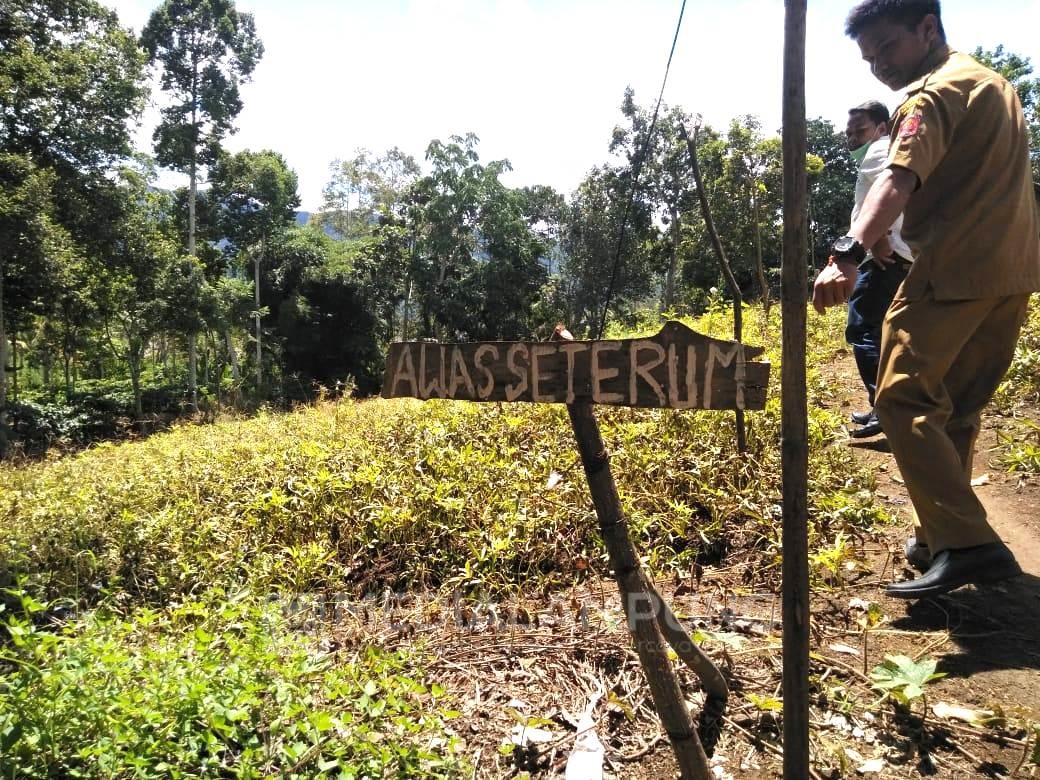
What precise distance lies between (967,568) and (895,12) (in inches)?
68.1

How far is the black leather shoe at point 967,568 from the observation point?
1816mm

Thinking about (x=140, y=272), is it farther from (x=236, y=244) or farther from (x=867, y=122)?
(x=867, y=122)

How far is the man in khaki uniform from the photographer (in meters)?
1.79

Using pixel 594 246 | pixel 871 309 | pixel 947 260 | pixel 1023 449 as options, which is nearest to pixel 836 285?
pixel 947 260

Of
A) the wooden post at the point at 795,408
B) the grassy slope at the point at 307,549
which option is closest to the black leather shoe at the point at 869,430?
the grassy slope at the point at 307,549

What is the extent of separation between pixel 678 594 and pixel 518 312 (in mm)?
18008

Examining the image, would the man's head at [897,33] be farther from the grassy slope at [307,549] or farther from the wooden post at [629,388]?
the grassy slope at [307,549]

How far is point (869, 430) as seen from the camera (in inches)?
149

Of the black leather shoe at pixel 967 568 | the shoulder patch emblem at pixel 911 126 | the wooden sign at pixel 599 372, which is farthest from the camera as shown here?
the black leather shoe at pixel 967 568

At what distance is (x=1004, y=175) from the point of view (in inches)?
72.9

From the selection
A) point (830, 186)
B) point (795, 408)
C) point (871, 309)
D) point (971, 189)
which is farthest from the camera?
point (830, 186)

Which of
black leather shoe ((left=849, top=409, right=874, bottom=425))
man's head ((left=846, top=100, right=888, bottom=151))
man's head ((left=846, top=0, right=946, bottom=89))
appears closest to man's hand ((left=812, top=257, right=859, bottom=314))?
man's head ((left=846, top=0, right=946, bottom=89))

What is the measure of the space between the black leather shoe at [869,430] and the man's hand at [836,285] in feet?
8.08

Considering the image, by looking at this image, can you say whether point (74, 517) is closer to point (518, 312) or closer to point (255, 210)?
point (518, 312)
